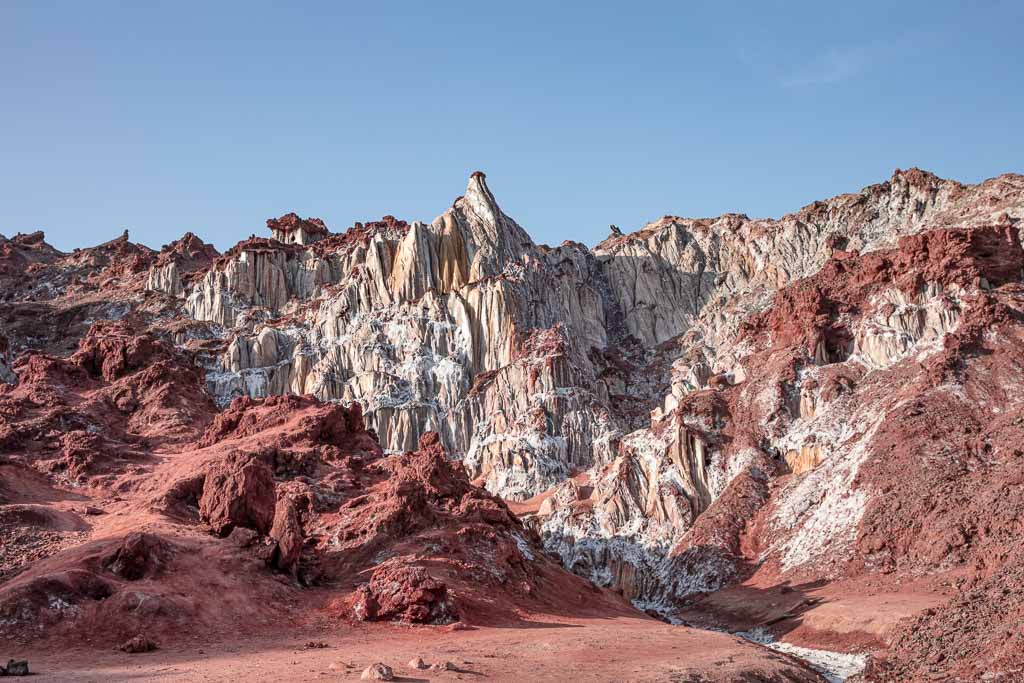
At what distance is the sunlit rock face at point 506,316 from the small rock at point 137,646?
163 feet

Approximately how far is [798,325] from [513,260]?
41820 millimetres

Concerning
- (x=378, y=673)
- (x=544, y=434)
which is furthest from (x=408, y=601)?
(x=544, y=434)

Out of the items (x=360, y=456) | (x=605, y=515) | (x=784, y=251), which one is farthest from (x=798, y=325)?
(x=784, y=251)

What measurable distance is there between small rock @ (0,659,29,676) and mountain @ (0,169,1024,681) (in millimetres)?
5181

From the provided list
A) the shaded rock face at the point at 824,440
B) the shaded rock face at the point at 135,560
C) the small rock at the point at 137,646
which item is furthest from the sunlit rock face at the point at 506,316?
the small rock at the point at 137,646

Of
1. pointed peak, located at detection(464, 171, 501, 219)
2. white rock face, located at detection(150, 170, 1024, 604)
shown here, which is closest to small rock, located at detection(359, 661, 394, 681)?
white rock face, located at detection(150, 170, 1024, 604)

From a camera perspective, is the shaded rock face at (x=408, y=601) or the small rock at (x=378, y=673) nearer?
the small rock at (x=378, y=673)

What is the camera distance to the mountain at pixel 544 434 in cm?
3609

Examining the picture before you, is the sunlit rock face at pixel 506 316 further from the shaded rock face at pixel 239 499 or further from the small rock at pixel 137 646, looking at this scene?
the small rock at pixel 137 646

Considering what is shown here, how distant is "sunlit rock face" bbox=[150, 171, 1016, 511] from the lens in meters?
90.2

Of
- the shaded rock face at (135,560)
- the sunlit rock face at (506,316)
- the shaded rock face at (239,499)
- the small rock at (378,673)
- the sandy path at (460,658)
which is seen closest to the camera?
the small rock at (378,673)

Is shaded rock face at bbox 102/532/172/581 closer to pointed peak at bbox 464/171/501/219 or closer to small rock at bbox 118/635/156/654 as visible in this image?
small rock at bbox 118/635/156/654

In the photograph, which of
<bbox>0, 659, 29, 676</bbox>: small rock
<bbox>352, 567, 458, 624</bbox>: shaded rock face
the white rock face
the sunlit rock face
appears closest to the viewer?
<bbox>0, 659, 29, 676</bbox>: small rock

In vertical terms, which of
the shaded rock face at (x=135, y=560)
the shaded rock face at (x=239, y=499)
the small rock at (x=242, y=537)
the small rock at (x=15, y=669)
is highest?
the shaded rock face at (x=239, y=499)
